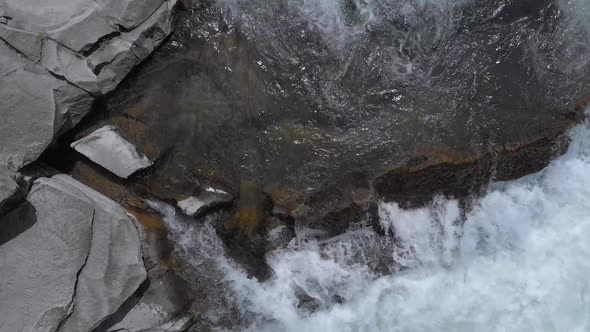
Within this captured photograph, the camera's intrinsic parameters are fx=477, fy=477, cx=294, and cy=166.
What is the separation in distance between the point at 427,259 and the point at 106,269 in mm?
4117

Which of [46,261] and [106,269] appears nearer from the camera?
[46,261]

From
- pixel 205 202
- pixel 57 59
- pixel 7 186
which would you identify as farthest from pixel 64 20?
pixel 205 202

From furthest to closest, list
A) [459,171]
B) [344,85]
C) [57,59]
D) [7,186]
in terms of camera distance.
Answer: [344,85], [459,171], [57,59], [7,186]

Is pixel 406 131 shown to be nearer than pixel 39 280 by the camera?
No

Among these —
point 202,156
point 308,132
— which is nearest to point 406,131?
point 308,132

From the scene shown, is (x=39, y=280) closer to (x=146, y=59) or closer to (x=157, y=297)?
(x=157, y=297)

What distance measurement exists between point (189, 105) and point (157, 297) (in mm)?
2563

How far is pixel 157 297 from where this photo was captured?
6.22 m

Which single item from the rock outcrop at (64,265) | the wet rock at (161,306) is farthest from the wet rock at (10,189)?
the wet rock at (161,306)

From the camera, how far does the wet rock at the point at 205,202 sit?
6203 mm

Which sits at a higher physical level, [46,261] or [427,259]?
[427,259]

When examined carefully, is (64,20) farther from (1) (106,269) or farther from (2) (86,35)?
(1) (106,269)

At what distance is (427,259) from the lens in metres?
6.37

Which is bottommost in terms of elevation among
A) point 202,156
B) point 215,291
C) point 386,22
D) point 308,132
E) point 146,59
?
point 215,291
